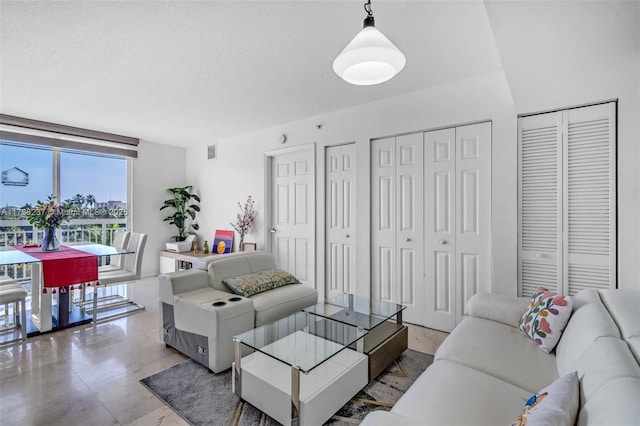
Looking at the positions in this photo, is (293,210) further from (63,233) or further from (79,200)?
(63,233)

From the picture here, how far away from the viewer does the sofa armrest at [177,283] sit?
8.44 ft

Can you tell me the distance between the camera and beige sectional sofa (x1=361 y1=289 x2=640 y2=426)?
3.01 feet

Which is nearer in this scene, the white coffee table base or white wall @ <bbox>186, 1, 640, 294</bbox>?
white wall @ <bbox>186, 1, 640, 294</bbox>

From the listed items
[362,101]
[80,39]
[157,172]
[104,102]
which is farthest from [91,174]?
[362,101]

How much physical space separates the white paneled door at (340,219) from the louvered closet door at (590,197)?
2.04 meters

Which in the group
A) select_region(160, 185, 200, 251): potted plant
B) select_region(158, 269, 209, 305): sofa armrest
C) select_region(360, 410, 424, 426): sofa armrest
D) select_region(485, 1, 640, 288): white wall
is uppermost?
select_region(485, 1, 640, 288): white wall

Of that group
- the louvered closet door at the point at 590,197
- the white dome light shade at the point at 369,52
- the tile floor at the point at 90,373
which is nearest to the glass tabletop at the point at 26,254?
the tile floor at the point at 90,373

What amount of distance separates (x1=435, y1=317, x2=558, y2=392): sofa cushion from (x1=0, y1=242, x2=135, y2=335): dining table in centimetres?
336

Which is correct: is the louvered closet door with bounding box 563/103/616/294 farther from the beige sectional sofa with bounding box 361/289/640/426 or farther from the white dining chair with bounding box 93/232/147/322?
the white dining chair with bounding box 93/232/147/322

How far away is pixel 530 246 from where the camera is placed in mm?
2652

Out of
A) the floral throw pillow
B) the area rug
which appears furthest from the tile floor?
the floral throw pillow

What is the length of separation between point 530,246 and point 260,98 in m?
3.03

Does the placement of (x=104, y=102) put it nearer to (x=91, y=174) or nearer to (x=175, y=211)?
(x=91, y=174)

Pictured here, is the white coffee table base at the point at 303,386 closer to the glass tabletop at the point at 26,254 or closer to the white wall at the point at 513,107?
the white wall at the point at 513,107
